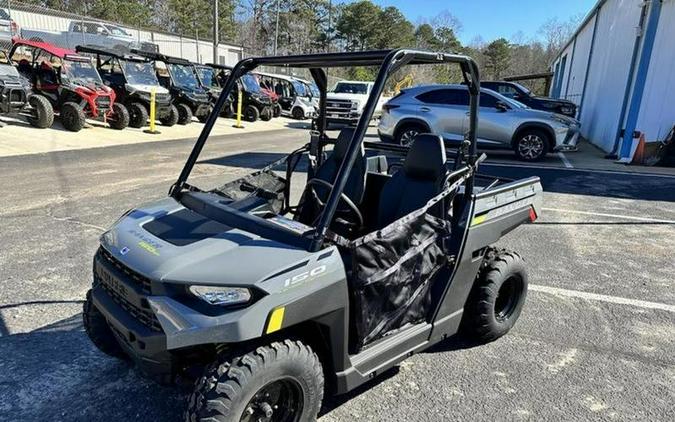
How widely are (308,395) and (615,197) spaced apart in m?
8.09

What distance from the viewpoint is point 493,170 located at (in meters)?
10.8

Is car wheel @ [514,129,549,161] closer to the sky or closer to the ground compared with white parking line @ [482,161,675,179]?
closer to the sky

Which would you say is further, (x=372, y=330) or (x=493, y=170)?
(x=493, y=170)

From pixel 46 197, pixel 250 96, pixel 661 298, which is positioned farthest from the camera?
pixel 250 96

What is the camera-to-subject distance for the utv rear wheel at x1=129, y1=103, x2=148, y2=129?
582 inches

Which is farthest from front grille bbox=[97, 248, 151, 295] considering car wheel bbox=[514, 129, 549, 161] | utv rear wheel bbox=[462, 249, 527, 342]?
car wheel bbox=[514, 129, 549, 161]

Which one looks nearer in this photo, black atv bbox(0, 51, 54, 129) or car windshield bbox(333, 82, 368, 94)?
black atv bbox(0, 51, 54, 129)

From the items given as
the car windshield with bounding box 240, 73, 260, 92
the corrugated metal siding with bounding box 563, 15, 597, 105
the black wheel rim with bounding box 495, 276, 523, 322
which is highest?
the corrugated metal siding with bounding box 563, 15, 597, 105

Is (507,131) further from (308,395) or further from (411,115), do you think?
(308,395)

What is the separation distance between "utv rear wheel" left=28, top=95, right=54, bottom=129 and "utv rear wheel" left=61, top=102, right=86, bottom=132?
413 millimetres

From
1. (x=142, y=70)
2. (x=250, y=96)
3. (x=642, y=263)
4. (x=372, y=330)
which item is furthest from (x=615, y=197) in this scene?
(x=250, y=96)

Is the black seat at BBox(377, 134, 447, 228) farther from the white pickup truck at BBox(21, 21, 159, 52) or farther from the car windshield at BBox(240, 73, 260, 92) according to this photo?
the white pickup truck at BBox(21, 21, 159, 52)

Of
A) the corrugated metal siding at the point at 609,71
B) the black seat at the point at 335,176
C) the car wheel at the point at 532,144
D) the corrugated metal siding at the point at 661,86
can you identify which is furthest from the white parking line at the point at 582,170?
the black seat at the point at 335,176

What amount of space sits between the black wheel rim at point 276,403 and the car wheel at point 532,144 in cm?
1113
